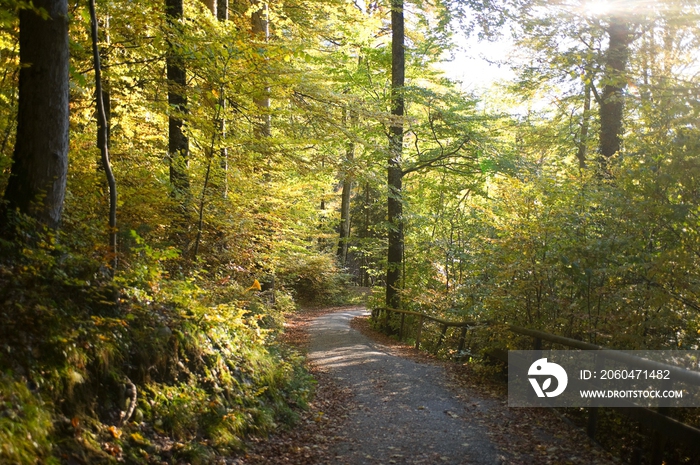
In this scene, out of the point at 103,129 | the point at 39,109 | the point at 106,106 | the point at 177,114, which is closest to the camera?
the point at 39,109

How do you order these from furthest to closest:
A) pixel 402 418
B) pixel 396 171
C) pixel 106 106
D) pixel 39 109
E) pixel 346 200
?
pixel 346 200, pixel 396 171, pixel 106 106, pixel 402 418, pixel 39 109

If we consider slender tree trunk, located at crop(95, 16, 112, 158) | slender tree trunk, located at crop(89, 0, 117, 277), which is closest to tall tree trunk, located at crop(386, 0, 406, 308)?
slender tree trunk, located at crop(95, 16, 112, 158)

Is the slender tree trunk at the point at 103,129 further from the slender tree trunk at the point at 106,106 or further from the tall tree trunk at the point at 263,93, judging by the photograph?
the tall tree trunk at the point at 263,93

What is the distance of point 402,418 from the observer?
23.0 feet

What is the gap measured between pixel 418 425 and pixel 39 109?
5947 millimetres

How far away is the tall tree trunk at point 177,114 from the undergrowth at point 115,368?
250 centimetres

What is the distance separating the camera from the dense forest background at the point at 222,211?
4.61 m

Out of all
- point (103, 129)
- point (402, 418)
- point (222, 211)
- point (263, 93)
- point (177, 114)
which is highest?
point (263, 93)

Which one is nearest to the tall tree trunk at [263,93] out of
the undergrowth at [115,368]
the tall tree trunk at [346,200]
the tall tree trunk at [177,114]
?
the tall tree trunk at [177,114]

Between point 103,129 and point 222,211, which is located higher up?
point 103,129

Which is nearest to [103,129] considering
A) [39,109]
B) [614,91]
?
[39,109]

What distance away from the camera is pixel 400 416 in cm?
712

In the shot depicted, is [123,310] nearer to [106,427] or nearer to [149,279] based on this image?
[149,279]

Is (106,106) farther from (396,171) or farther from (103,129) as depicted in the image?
(396,171)
